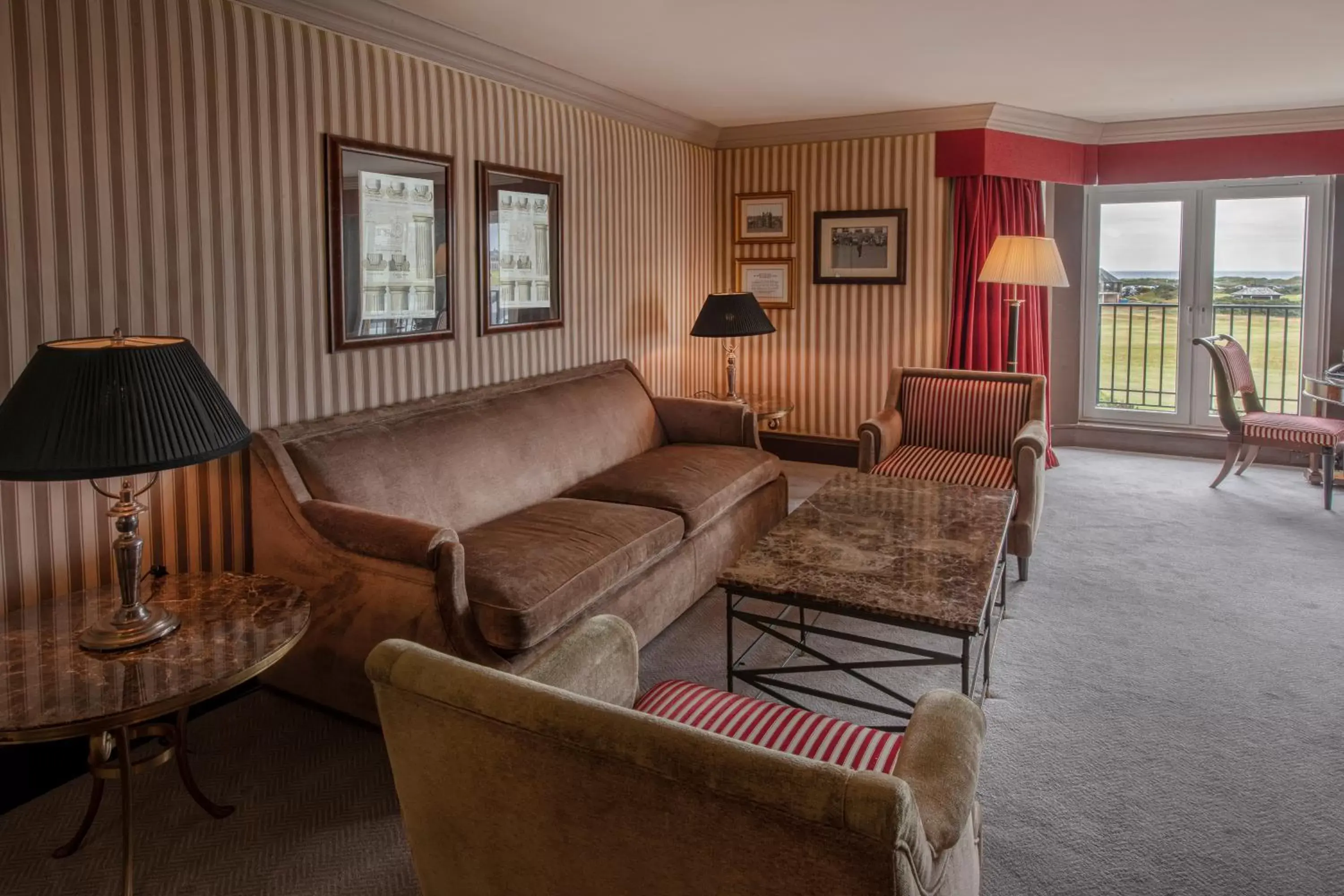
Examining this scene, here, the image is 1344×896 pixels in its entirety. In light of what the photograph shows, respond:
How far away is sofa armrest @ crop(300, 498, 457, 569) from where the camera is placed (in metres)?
2.60

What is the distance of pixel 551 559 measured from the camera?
117 inches

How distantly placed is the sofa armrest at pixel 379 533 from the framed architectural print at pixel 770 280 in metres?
4.11

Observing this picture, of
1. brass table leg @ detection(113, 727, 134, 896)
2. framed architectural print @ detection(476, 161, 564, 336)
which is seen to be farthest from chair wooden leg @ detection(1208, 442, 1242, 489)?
brass table leg @ detection(113, 727, 134, 896)

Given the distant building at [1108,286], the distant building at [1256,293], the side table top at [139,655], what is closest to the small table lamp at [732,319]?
the distant building at [1108,286]

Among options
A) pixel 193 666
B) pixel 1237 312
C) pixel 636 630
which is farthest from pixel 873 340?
pixel 193 666

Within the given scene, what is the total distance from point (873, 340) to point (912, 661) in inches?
144

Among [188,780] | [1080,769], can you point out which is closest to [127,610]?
[188,780]

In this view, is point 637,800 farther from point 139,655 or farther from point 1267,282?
point 1267,282

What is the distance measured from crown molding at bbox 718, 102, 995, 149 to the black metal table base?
128 inches

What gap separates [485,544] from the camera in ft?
10.2

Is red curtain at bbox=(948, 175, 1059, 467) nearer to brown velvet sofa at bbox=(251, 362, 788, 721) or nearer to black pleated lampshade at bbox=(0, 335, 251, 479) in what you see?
brown velvet sofa at bbox=(251, 362, 788, 721)

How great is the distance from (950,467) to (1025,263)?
1.44 metres

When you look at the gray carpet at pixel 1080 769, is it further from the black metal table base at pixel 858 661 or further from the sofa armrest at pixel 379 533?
the sofa armrest at pixel 379 533

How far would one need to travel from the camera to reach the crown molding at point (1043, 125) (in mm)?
5566
